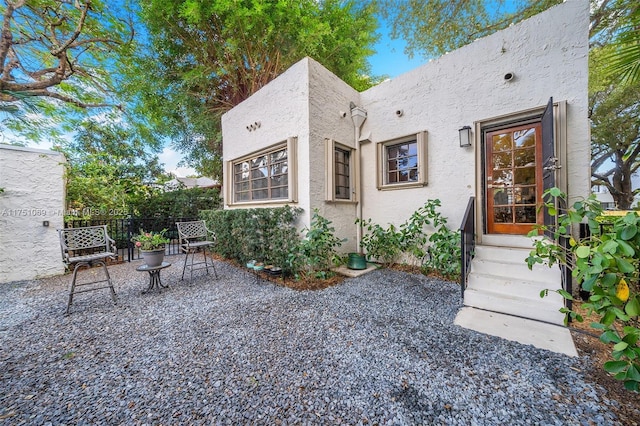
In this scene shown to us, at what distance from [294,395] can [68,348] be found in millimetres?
2274

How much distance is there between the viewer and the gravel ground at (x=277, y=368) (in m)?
1.47

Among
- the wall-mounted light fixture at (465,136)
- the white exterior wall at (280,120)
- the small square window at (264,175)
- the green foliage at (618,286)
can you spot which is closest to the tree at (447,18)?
the white exterior wall at (280,120)

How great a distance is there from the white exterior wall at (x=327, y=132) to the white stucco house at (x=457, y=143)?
0.03m

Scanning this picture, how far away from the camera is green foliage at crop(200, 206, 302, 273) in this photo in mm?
4230

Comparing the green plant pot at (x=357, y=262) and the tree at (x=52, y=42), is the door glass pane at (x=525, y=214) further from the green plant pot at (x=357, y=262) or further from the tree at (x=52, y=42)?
the tree at (x=52, y=42)

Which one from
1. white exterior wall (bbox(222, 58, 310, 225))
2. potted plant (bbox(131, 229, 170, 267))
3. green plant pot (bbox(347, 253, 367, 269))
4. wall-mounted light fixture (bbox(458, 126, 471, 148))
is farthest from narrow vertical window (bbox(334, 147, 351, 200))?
potted plant (bbox(131, 229, 170, 267))

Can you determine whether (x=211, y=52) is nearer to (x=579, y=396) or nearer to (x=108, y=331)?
(x=108, y=331)

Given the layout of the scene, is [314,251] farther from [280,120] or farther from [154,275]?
[280,120]

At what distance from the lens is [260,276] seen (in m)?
4.55

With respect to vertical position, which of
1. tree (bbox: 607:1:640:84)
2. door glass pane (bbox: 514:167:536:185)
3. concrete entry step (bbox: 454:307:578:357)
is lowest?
concrete entry step (bbox: 454:307:578:357)

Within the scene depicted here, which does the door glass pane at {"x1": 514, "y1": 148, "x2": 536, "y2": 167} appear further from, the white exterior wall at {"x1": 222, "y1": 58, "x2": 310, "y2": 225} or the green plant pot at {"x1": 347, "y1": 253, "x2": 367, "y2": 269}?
the white exterior wall at {"x1": 222, "y1": 58, "x2": 310, "y2": 225}

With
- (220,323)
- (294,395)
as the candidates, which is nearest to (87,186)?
(220,323)

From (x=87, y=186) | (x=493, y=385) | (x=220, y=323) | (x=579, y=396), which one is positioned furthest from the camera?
(x=87, y=186)

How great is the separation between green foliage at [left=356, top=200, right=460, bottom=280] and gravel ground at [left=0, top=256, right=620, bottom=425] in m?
0.86
